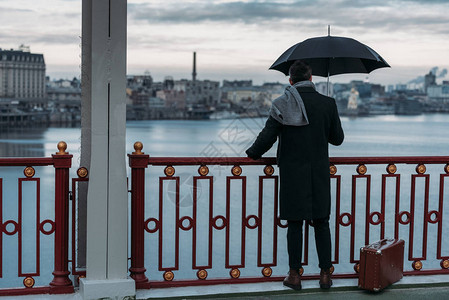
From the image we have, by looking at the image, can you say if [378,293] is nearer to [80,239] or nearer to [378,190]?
[80,239]

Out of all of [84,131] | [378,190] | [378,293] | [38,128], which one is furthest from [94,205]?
[38,128]

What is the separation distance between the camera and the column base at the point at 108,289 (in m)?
3.73

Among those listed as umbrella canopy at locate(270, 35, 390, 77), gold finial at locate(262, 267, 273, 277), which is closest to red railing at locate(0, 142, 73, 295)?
gold finial at locate(262, 267, 273, 277)

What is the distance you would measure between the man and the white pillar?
2.82ft

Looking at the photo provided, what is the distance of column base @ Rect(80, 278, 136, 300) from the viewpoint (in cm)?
373

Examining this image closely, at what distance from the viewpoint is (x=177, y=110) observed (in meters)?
119

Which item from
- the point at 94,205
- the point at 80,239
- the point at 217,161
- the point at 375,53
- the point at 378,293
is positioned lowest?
the point at 378,293

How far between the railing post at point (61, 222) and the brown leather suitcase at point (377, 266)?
191 cm

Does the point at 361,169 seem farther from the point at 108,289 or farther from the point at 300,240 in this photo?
the point at 108,289

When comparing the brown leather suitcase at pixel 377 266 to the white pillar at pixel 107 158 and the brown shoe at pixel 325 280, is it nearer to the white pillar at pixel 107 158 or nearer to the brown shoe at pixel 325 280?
the brown shoe at pixel 325 280

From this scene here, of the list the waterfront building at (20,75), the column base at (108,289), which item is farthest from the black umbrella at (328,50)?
the waterfront building at (20,75)

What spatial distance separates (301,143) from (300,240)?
661 mm

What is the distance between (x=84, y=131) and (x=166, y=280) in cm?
113

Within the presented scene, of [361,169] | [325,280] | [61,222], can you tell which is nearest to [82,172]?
[61,222]
